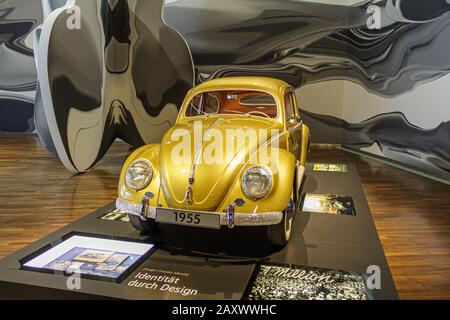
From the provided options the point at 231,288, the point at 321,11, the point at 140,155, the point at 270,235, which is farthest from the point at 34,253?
the point at 321,11

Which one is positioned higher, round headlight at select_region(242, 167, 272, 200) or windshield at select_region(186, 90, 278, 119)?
windshield at select_region(186, 90, 278, 119)

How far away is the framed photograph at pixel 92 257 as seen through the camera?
2.23m

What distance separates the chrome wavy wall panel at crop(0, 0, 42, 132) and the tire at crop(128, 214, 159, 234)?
6769 millimetres

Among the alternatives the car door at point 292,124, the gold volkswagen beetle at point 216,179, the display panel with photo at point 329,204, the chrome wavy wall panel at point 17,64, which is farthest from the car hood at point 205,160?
the chrome wavy wall panel at point 17,64

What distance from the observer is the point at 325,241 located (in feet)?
8.89

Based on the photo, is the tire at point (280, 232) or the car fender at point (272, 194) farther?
the tire at point (280, 232)

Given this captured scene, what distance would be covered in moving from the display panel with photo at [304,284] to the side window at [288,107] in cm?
144

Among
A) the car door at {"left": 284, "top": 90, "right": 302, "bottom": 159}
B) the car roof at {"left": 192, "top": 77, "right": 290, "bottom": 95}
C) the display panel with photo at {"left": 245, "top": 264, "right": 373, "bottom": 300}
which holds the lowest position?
the display panel with photo at {"left": 245, "top": 264, "right": 373, "bottom": 300}

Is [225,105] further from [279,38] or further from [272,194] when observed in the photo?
[279,38]

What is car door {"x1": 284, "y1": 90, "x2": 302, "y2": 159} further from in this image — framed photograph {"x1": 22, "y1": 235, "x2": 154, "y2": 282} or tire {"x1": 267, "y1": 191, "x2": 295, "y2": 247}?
framed photograph {"x1": 22, "y1": 235, "x2": 154, "y2": 282}

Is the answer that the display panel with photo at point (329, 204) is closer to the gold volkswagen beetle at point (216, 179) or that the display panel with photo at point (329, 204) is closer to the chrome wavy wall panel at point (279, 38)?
the gold volkswagen beetle at point (216, 179)

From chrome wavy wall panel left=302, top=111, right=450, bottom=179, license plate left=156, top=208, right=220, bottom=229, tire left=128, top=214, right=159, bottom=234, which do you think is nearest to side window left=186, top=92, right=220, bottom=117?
tire left=128, top=214, right=159, bottom=234

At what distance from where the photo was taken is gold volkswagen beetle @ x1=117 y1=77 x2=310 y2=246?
91.1 inches

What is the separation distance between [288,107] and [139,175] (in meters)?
1.61
